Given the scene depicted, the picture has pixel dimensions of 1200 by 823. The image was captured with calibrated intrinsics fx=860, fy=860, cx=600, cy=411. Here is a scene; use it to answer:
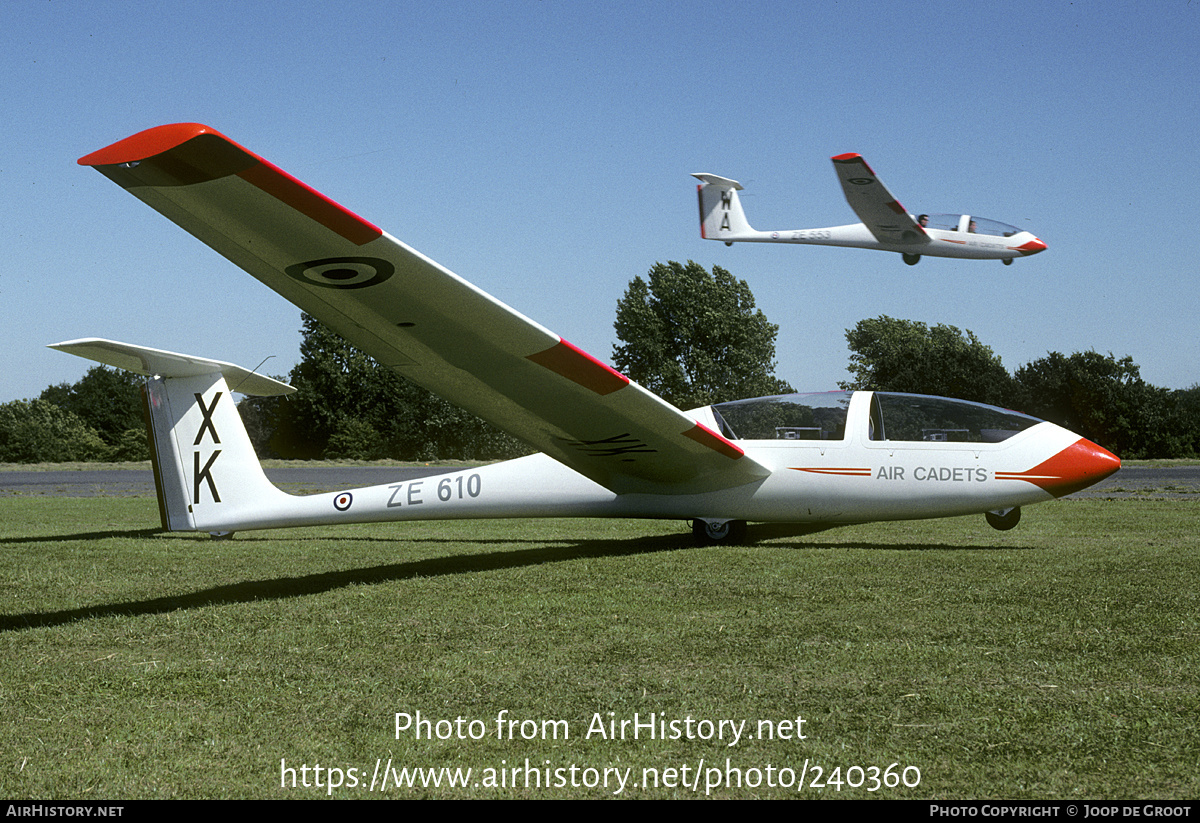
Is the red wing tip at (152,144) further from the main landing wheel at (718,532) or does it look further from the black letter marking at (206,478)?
the main landing wheel at (718,532)

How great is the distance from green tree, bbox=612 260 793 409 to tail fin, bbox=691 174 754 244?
46.0ft

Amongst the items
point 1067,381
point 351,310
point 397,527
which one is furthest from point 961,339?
point 351,310

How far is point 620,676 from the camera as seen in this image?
3.65 meters

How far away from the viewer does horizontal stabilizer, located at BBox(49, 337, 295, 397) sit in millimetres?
7629

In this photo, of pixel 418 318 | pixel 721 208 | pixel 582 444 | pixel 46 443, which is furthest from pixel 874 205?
pixel 46 443

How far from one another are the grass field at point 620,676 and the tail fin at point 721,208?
32.0 meters

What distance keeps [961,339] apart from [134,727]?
278 feet

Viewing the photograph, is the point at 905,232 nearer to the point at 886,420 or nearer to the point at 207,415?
the point at 886,420

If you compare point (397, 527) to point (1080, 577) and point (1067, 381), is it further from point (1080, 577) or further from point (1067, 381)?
point (1067, 381)

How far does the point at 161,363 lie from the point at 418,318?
4.43 meters

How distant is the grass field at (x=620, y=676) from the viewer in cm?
262

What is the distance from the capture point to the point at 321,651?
423cm

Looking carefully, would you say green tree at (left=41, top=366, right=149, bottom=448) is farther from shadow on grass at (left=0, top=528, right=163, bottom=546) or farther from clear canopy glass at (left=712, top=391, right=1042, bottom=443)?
clear canopy glass at (left=712, top=391, right=1042, bottom=443)

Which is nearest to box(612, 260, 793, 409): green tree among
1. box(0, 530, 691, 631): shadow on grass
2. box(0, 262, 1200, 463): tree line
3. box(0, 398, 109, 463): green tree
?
box(0, 262, 1200, 463): tree line
